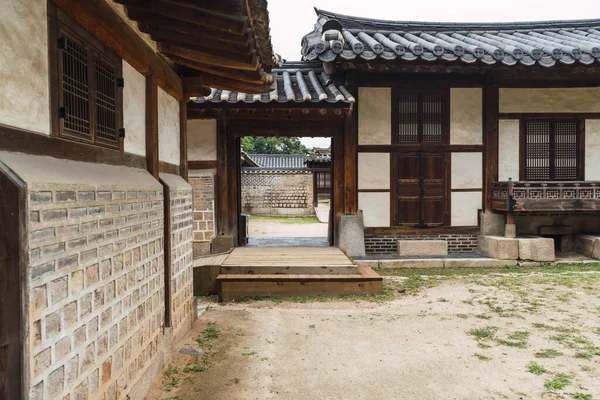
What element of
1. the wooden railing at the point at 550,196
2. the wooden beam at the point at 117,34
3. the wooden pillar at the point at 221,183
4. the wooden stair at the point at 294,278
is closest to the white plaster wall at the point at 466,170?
the wooden railing at the point at 550,196

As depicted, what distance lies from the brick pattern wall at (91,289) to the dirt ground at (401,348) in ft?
2.30

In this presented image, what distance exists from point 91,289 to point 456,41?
966 centimetres

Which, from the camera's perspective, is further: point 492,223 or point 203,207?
point 492,223

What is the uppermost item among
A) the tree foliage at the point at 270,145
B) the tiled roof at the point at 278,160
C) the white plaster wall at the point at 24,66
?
the tree foliage at the point at 270,145

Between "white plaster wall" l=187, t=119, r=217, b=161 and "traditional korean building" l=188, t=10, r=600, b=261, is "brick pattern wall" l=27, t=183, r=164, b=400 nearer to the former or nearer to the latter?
"white plaster wall" l=187, t=119, r=217, b=161

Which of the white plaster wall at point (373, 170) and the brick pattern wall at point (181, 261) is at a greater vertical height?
the white plaster wall at point (373, 170)

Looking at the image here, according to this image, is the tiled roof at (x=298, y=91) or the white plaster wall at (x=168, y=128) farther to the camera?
the tiled roof at (x=298, y=91)

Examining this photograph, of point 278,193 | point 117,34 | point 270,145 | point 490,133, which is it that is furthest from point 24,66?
point 270,145

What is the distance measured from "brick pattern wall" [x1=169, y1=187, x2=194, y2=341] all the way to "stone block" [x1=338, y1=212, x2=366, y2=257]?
14.4ft

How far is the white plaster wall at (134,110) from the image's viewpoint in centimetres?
320

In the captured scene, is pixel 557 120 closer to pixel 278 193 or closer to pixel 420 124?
pixel 420 124

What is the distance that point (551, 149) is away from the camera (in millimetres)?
9016

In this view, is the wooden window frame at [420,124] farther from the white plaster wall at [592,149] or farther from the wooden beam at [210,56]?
the wooden beam at [210,56]

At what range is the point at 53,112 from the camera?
2139mm
